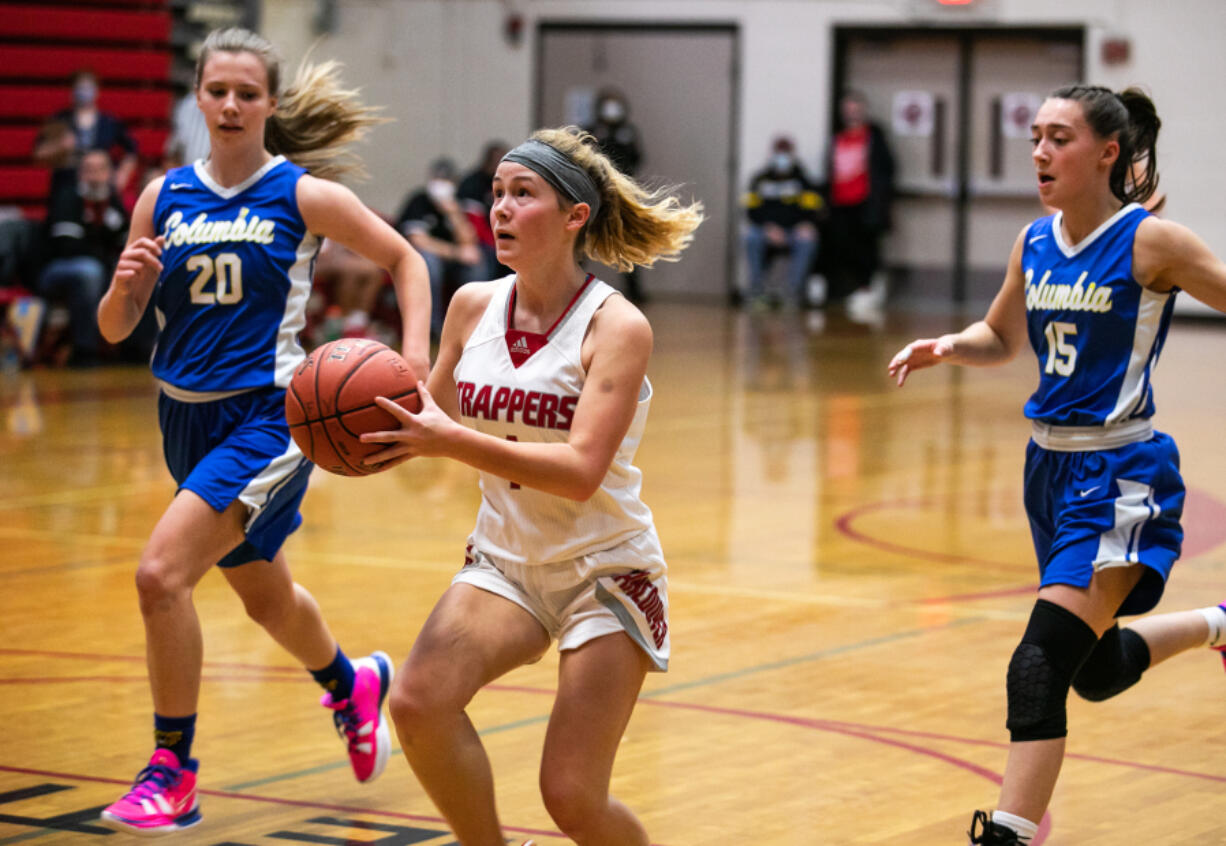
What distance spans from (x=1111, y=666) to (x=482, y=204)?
13.2 meters

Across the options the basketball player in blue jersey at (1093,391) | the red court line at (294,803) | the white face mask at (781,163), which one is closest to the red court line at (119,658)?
the red court line at (294,803)

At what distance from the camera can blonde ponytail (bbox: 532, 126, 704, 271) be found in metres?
3.58

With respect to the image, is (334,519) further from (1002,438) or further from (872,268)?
(872,268)

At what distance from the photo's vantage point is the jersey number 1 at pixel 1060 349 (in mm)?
Result: 3982

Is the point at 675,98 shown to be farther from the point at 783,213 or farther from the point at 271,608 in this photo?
the point at 271,608

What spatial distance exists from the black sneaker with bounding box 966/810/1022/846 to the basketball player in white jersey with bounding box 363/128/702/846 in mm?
717

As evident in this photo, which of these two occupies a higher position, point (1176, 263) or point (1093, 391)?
point (1176, 263)

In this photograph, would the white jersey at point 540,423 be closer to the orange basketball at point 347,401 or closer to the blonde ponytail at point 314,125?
the orange basketball at point 347,401

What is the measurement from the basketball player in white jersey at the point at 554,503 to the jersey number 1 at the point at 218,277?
0.98m

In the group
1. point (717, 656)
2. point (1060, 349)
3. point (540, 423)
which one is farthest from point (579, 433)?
point (717, 656)

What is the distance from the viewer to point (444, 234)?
15.7 meters

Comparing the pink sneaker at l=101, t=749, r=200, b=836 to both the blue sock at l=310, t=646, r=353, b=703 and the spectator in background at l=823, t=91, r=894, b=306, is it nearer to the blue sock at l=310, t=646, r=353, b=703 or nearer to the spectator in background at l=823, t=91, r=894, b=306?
the blue sock at l=310, t=646, r=353, b=703

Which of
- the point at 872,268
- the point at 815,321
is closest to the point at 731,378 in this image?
the point at 815,321

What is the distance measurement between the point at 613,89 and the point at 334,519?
14090 mm
